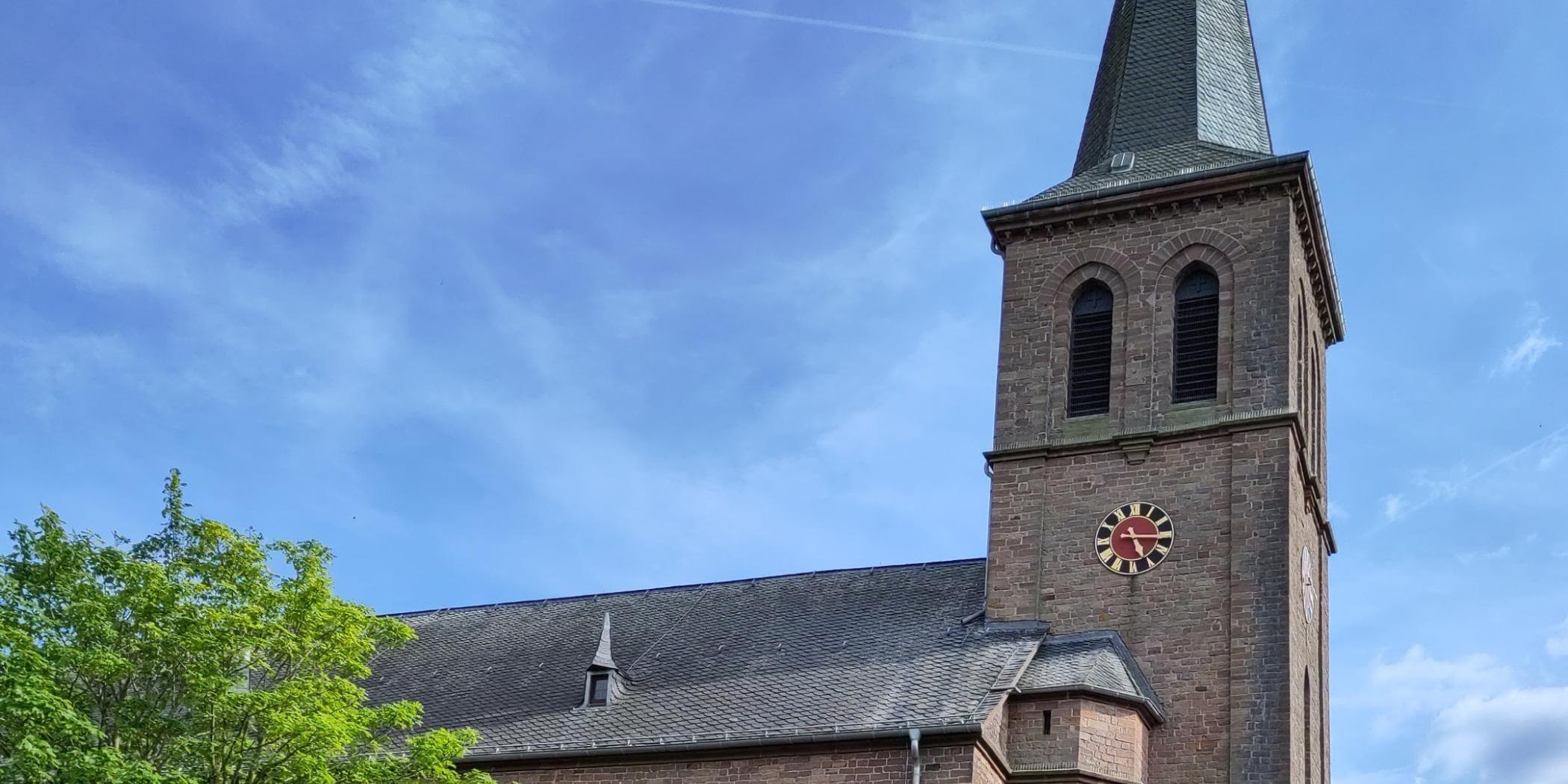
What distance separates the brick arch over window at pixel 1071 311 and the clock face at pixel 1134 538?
1.97 m

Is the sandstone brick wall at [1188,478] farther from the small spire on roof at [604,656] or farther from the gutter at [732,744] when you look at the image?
the small spire on roof at [604,656]

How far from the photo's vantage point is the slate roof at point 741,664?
2750 cm

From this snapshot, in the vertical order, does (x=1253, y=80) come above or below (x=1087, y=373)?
above

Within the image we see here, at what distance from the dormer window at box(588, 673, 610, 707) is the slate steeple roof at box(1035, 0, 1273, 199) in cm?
1183

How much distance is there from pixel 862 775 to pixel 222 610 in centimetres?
906

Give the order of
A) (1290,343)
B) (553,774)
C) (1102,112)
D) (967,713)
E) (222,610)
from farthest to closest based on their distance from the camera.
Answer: (1102,112), (1290,343), (553,774), (967,713), (222,610)

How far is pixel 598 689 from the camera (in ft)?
99.1

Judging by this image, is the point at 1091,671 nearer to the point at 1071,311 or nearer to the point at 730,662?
the point at 730,662

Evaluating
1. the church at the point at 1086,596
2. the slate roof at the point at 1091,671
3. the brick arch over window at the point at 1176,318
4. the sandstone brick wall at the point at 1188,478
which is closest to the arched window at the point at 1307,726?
the church at the point at 1086,596

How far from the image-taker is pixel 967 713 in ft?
85.8

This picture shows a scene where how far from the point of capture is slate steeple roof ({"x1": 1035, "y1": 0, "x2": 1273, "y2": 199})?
34.3 metres

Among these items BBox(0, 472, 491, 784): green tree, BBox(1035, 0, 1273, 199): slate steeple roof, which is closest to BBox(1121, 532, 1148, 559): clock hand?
BBox(1035, 0, 1273, 199): slate steeple roof

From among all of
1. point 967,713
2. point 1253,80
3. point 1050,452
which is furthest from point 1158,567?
point 1253,80

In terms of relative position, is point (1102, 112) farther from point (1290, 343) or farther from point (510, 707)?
point (510, 707)
